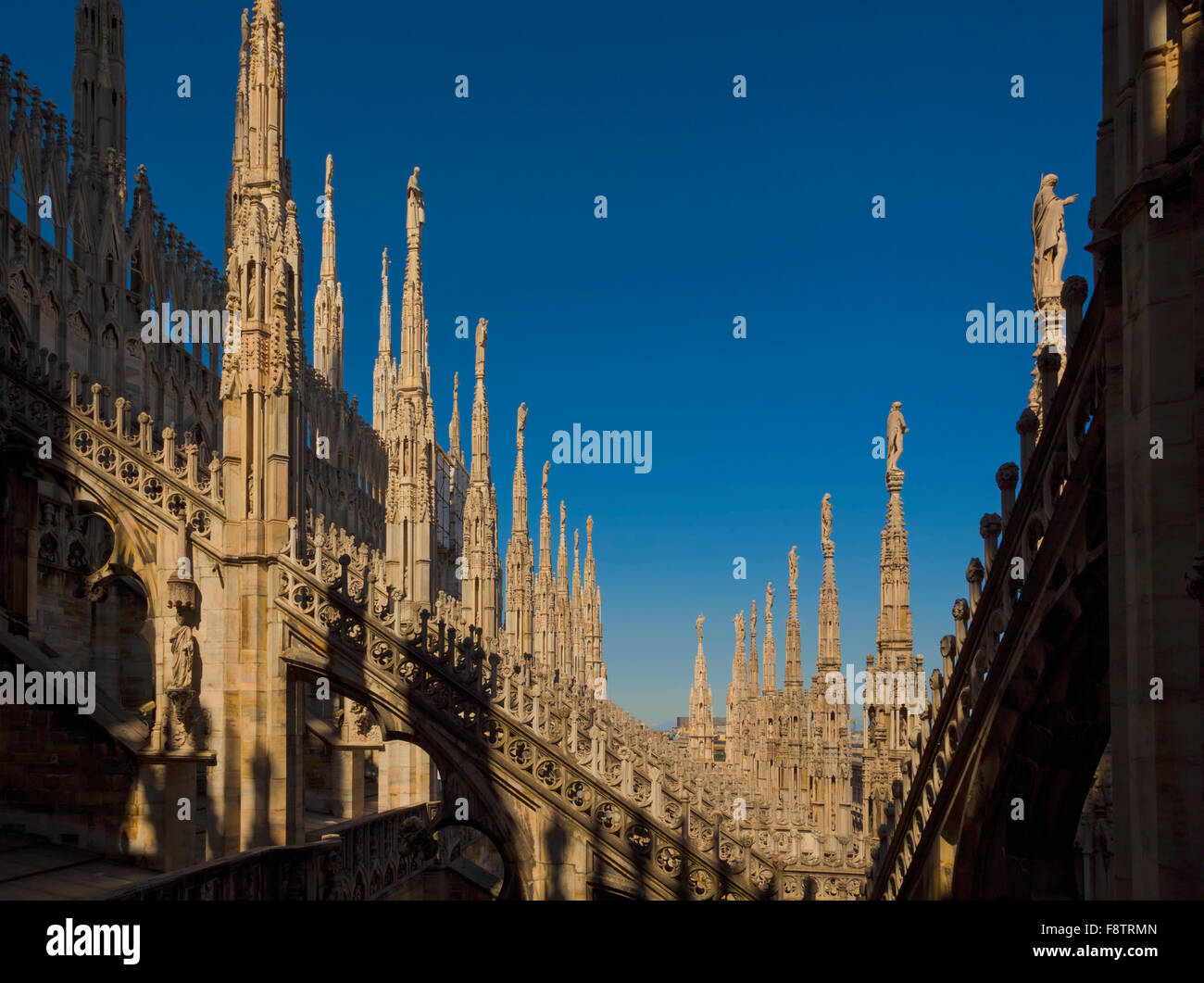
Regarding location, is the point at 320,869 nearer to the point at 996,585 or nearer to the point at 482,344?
the point at 996,585

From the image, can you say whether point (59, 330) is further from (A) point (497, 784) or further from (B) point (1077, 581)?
(B) point (1077, 581)

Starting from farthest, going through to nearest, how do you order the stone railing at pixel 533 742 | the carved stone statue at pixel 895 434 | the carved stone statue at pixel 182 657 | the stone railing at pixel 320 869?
1. the carved stone statue at pixel 895 434
2. the carved stone statue at pixel 182 657
3. the stone railing at pixel 533 742
4. the stone railing at pixel 320 869

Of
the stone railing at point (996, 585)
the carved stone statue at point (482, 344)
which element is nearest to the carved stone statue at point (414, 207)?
the carved stone statue at point (482, 344)

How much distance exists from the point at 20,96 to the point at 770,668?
34.6 m

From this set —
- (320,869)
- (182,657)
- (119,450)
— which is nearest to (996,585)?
(182,657)

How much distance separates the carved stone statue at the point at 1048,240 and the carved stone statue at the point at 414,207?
15.7 m

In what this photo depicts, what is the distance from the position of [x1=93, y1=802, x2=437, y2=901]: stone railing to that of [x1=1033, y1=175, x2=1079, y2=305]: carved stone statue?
10.5 meters

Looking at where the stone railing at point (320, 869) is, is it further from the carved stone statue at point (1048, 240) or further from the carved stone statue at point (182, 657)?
the carved stone statue at point (1048, 240)

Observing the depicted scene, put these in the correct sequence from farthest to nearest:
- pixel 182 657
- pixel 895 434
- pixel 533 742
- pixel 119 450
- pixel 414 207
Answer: pixel 414 207, pixel 895 434, pixel 119 450, pixel 182 657, pixel 533 742

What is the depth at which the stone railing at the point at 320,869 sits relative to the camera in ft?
35.3

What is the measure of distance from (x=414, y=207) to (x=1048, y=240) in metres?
16.2

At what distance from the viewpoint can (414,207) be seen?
2416 centimetres

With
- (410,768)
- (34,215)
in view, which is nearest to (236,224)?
(34,215)
